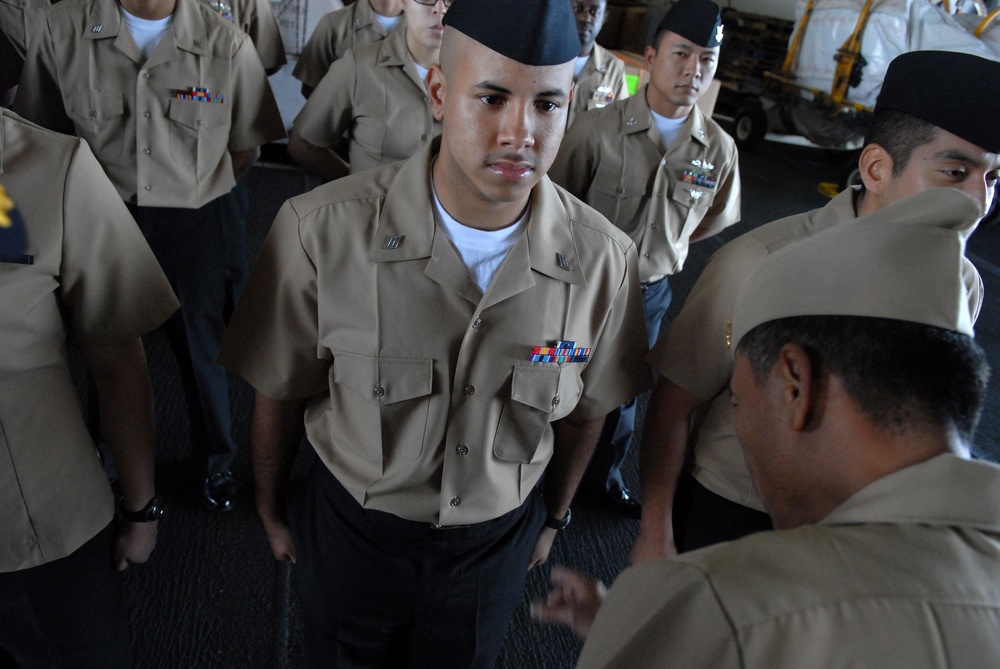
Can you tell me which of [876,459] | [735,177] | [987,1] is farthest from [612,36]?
[876,459]

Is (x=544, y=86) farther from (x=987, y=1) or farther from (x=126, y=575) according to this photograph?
(x=987, y=1)

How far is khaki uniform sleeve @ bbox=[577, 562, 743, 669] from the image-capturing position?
0.69m

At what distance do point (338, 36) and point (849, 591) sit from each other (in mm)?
3492

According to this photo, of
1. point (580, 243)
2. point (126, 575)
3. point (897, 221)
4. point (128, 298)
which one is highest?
point (897, 221)

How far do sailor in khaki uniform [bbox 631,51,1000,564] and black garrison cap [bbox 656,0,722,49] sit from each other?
3.57 feet

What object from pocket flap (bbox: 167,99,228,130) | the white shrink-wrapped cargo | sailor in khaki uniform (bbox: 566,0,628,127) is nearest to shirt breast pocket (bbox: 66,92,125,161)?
pocket flap (bbox: 167,99,228,130)

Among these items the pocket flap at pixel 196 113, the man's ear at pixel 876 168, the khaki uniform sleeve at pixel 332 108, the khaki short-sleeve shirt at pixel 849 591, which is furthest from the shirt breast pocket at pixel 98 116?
the khaki short-sleeve shirt at pixel 849 591

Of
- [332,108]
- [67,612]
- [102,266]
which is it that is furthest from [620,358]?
[332,108]

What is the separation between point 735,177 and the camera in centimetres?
286

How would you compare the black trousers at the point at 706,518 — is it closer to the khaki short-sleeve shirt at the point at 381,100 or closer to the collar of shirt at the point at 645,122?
the collar of shirt at the point at 645,122

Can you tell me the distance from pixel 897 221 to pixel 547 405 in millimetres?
658

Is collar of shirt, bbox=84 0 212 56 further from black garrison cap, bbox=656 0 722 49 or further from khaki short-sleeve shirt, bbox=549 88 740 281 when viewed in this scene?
black garrison cap, bbox=656 0 722 49

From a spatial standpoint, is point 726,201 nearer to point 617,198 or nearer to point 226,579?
point 617,198

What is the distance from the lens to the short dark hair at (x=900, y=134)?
1.42 meters
